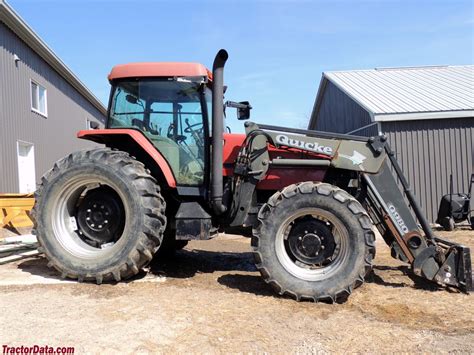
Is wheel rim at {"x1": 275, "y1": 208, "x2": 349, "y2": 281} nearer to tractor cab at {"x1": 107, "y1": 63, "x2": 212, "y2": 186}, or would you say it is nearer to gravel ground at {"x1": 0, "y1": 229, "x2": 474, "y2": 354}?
gravel ground at {"x1": 0, "y1": 229, "x2": 474, "y2": 354}

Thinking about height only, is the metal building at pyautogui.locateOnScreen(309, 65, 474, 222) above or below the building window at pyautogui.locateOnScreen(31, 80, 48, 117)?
below

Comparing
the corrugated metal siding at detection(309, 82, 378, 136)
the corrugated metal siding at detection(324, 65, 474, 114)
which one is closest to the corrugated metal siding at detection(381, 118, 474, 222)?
the corrugated metal siding at detection(324, 65, 474, 114)

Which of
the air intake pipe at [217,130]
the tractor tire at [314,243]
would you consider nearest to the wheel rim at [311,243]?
the tractor tire at [314,243]

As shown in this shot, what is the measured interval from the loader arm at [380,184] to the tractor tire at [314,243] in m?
0.44

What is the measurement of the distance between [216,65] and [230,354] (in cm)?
301

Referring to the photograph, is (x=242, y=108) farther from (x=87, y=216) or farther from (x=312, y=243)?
(x=87, y=216)

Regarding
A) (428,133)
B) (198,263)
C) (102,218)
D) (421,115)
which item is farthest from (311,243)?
(428,133)

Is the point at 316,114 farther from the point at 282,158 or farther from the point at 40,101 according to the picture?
the point at 282,158

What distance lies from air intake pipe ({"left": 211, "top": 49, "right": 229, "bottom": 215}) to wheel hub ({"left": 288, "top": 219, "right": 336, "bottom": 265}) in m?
0.95

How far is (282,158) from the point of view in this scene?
516 cm

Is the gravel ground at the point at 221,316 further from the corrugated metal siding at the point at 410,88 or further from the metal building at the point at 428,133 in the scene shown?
the corrugated metal siding at the point at 410,88

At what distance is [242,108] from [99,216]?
2.26 meters

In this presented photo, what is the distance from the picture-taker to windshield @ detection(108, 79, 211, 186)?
531 centimetres

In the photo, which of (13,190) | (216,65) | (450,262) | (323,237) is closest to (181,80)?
(216,65)
